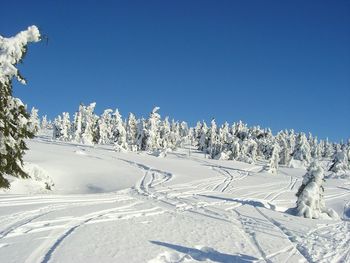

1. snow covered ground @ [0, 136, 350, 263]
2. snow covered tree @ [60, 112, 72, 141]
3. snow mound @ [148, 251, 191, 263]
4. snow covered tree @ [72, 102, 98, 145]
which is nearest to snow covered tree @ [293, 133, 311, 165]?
snow covered tree @ [72, 102, 98, 145]

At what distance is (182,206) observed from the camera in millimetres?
21500

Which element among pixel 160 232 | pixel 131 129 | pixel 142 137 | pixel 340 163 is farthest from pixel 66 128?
pixel 160 232

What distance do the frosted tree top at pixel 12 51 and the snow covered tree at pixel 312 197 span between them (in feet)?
49.7

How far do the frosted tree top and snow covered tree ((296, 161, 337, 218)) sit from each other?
1515 centimetres

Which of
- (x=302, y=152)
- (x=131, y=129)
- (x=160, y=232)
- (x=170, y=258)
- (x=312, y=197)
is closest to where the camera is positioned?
(x=170, y=258)

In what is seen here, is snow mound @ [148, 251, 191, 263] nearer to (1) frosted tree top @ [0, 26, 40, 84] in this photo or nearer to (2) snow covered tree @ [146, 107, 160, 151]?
(1) frosted tree top @ [0, 26, 40, 84]

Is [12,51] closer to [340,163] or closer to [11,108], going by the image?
[11,108]

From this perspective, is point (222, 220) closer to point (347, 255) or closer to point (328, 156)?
point (347, 255)

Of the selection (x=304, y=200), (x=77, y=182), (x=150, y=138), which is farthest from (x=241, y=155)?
(x=304, y=200)

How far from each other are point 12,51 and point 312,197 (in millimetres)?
16216

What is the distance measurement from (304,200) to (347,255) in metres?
10.0

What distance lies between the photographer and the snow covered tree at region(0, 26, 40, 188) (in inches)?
882

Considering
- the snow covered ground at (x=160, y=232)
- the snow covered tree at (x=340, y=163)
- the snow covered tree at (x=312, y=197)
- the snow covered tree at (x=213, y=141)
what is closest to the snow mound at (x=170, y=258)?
the snow covered ground at (x=160, y=232)

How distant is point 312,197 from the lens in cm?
2317
